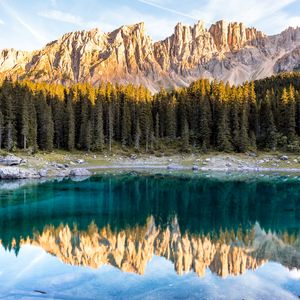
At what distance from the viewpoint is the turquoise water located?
16234 mm

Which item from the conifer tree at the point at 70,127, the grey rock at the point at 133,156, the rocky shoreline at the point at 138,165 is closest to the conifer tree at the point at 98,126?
the conifer tree at the point at 70,127

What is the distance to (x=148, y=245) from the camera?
912 inches

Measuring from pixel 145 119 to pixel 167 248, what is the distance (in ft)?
258

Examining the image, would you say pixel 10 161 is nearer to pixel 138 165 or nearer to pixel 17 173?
pixel 17 173

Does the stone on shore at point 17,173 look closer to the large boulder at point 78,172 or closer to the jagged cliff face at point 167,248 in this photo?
the large boulder at point 78,172

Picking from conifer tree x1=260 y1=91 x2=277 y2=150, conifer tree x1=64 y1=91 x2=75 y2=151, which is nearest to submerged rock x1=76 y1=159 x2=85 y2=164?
conifer tree x1=64 y1=91 x2=75 y2=151

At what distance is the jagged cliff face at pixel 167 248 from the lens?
Result: 1948 cm

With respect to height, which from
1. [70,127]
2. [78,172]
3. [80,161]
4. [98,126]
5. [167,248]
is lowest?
[167,248]

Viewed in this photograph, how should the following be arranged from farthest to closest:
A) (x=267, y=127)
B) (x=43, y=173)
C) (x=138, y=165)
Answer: (x=267, y=127)
(x=138, y=165)
(x=43, y=173)

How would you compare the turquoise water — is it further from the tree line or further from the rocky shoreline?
the tree line

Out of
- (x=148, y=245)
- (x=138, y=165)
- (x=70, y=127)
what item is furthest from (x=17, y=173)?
(x=148, y=245)

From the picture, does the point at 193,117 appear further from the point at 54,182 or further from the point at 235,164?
the point at 54,182

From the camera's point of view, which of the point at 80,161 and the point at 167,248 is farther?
the point at 80,161

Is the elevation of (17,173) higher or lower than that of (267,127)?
lower
